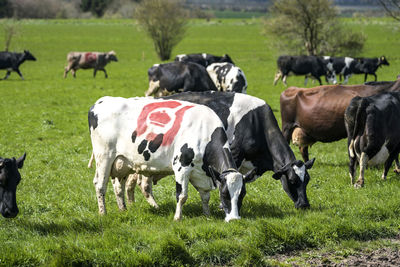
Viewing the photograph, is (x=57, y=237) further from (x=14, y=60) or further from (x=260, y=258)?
(x=14, y=60)

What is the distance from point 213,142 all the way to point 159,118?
0.93m

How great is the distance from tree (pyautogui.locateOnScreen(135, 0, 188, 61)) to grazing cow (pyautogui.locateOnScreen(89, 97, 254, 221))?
4146cm

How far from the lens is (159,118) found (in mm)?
7828

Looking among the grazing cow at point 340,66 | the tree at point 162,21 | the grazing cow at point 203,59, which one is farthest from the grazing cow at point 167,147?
the tree at point 162,21

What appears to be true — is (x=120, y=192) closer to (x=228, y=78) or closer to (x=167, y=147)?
(x=167, y=147)

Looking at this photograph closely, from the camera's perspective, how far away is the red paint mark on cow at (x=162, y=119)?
7586 mm

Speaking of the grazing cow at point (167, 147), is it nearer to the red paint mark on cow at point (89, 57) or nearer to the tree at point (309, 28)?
the red paint mark on cow at point (89, 57)

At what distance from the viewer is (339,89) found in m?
12.2

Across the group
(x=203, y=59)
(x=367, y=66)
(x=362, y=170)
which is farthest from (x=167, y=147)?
(x=367, y=66)

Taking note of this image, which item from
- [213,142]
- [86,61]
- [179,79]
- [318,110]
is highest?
[213,142]

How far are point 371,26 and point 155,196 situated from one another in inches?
3137

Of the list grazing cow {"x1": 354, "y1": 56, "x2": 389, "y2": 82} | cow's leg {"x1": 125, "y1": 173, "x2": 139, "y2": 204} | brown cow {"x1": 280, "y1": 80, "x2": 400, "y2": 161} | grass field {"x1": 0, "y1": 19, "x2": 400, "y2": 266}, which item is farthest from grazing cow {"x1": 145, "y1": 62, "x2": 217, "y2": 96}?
grazing cow {"x1": 354, "y1": 56, "x2": 389, "y2": 82}

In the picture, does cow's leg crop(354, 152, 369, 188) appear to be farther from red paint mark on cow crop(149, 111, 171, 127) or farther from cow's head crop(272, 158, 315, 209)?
red paint mark on cow crop(149, 111, 171, 127)

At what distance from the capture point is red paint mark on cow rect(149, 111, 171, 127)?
7.74 metres
